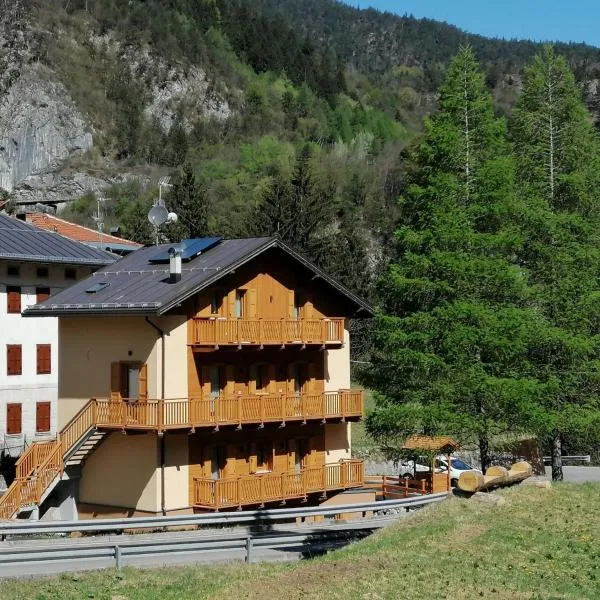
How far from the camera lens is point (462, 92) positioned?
40.3 meters

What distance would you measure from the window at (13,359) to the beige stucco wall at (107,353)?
8.68m

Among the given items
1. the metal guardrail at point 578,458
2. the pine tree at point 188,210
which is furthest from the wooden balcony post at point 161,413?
the pine tree at point 188,210

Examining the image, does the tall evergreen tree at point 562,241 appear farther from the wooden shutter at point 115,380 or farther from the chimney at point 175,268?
the wooden shutter at point 115,380

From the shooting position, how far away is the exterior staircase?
108 ft

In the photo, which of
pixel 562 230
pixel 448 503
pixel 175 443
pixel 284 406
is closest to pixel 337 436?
pixel 284 406

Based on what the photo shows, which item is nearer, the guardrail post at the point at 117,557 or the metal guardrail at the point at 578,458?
the guardrail post at the point at 117,557

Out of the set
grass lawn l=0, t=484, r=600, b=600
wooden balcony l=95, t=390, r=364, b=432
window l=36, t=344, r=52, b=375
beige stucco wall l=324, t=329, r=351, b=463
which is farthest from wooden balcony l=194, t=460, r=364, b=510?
window l=36, t=344, r=52, b=375

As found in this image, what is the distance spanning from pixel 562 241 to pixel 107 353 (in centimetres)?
1703

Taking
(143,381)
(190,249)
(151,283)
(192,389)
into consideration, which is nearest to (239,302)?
(190,249)

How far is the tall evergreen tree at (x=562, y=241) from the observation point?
39938 mm

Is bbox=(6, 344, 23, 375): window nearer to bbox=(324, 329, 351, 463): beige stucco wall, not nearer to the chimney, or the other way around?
the chimney

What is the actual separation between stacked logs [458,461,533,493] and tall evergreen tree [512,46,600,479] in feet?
30.8

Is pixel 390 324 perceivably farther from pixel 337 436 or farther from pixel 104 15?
pixel 104 15

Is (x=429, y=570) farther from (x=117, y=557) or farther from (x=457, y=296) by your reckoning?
(x=457, y=296)
